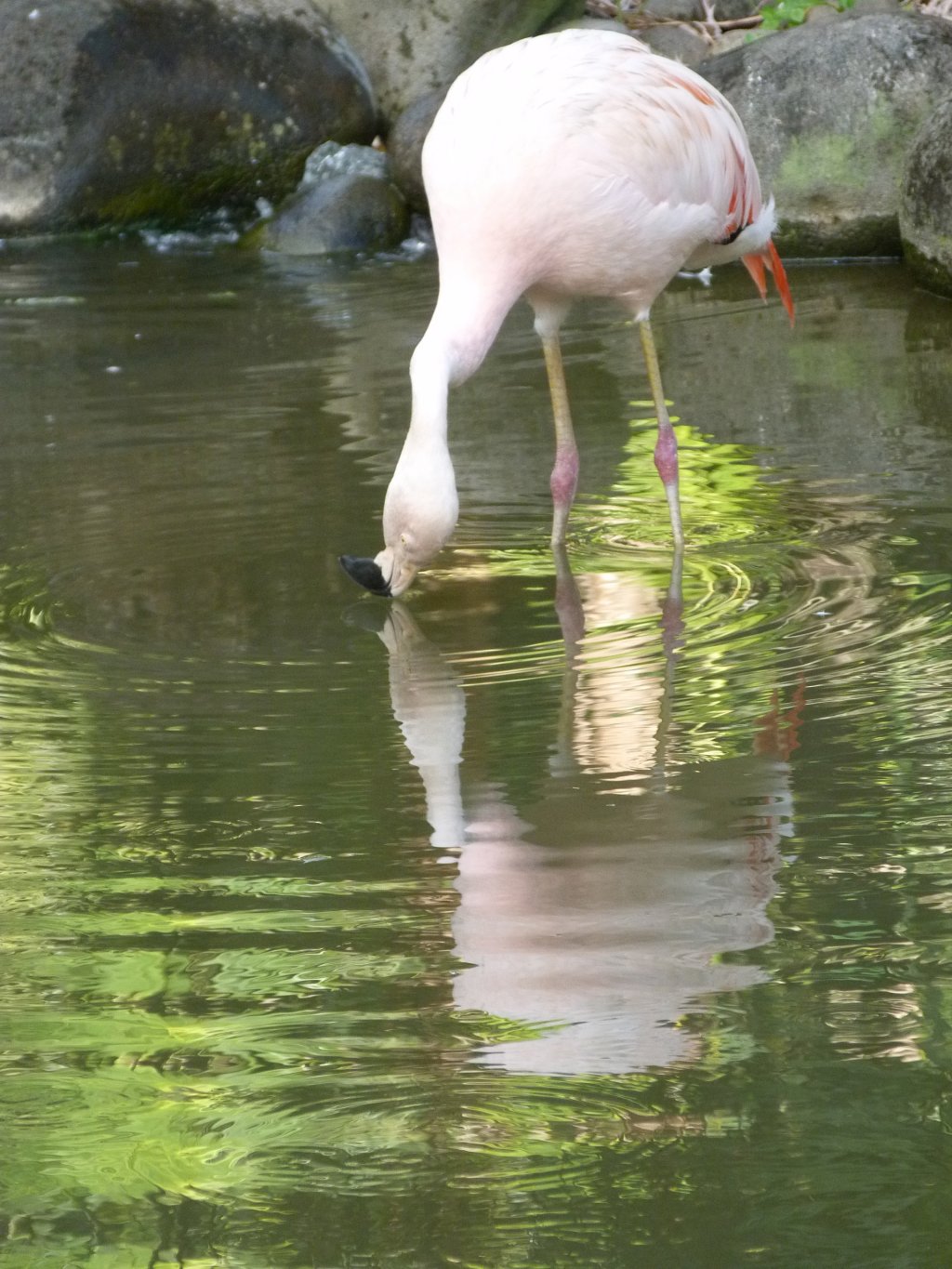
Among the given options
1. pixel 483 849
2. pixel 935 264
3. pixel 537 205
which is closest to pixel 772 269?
pixel 537 205

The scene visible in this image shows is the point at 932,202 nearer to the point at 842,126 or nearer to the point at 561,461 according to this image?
the point at 842,126

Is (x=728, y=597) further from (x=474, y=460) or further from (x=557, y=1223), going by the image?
(x=557, y=1223)

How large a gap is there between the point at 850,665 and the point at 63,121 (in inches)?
318

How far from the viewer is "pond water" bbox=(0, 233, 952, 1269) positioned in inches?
94.6

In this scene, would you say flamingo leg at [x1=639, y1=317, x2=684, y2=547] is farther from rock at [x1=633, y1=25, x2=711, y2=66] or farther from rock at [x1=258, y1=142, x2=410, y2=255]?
rock at [x1=633, y1=25, x2=711, y2=66]

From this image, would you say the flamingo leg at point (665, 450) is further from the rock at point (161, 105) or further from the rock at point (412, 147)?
the rock at point (161, 105)

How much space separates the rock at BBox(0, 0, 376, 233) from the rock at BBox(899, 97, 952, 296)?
4237 millimetres

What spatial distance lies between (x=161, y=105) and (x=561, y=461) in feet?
22.2

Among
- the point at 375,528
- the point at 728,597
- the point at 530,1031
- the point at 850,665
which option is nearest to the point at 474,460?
the point at 375,528

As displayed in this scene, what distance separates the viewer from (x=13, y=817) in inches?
143

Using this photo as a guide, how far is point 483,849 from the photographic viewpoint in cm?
338

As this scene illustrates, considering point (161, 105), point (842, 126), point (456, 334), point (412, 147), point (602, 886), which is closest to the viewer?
point (602, 886)

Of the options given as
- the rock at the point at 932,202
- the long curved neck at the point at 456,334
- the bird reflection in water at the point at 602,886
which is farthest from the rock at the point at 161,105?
the bird reflection in water at the point at 602,886

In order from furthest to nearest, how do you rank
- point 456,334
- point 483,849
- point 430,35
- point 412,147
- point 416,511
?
point 430,35 < point 412,147 < point 456,334 < point 416,511 < point 483,849
